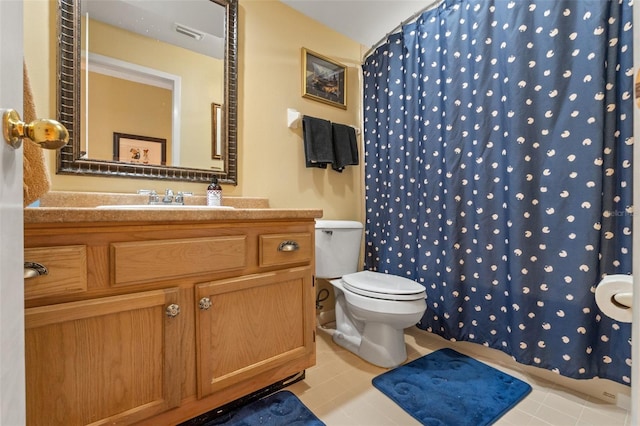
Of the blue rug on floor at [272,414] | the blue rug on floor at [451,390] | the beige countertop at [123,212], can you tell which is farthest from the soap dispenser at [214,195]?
the blue rug on floor at [451,390]

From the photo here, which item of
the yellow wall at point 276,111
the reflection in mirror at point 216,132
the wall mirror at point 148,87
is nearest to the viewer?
the wall mirror at point 148,87

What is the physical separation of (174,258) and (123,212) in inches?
8.0

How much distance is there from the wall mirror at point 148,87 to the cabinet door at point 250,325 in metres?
0.73

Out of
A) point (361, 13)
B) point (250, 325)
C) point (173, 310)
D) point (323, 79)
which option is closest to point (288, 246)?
point (250, 325)

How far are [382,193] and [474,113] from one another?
0.75 m

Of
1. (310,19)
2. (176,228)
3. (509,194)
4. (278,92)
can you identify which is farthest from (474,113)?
(176,228)

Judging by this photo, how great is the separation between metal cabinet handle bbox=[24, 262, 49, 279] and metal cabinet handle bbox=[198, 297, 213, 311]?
1.35 feet

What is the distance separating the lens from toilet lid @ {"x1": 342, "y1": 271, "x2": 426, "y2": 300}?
1.38 metres

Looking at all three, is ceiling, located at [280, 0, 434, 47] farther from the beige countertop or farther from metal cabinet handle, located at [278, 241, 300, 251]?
metal cabinet handle, located at [278, 241, 300, 251]

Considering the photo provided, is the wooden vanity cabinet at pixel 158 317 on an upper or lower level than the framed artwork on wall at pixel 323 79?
lower

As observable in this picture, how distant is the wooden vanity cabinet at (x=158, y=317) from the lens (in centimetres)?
75

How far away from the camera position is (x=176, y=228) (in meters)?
0.94

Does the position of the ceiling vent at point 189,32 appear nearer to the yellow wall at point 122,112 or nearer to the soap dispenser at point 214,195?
the yellow wall at point 122,112

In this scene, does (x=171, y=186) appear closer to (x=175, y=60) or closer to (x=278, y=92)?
(x=175, y=60)
